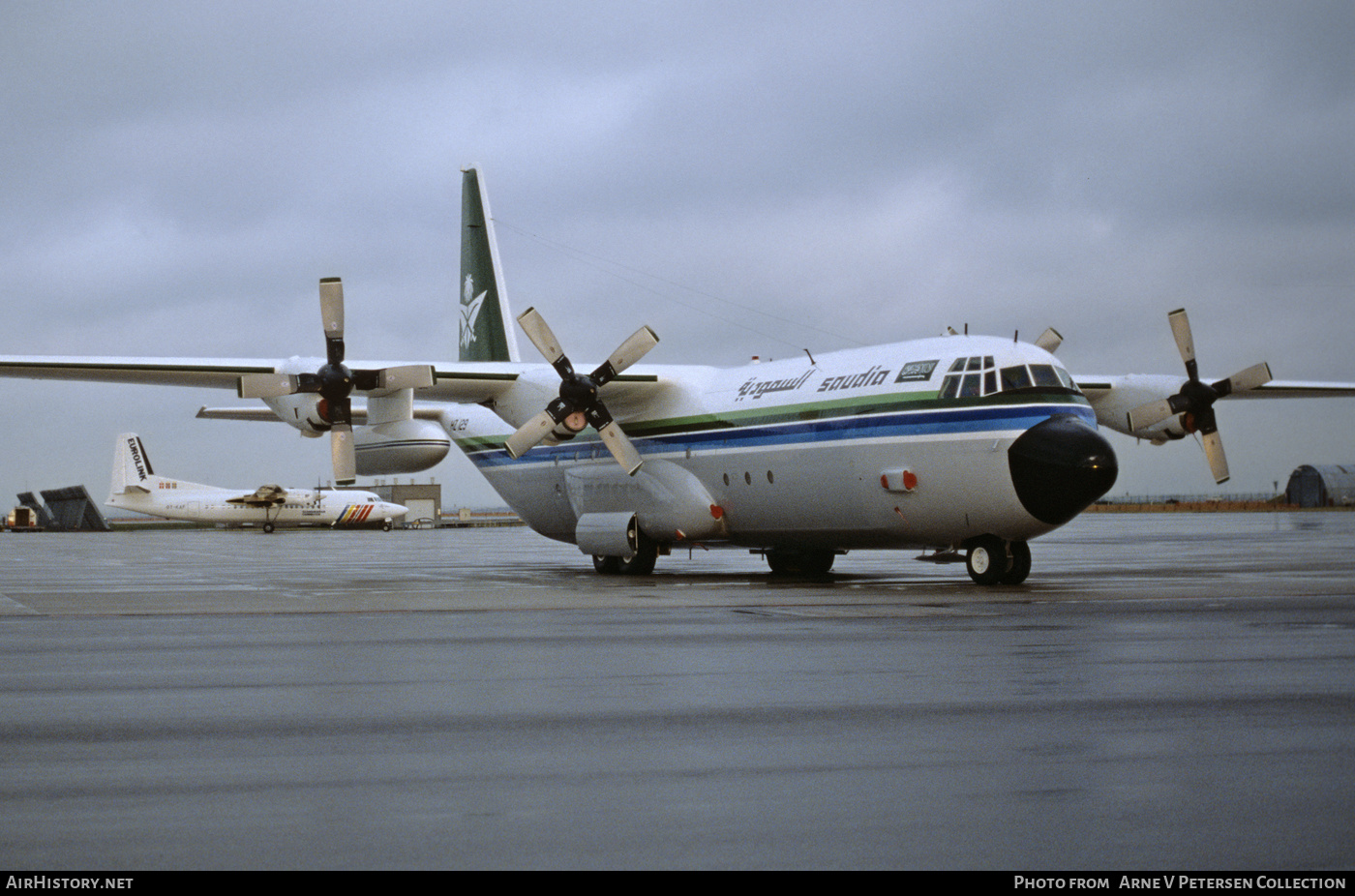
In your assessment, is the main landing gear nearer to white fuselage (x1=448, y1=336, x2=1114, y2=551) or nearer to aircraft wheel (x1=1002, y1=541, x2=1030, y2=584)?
aircraft wheel (x1=1002, y1=541, x2=1030, y2=584)

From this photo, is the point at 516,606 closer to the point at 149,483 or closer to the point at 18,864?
the point at 18,864

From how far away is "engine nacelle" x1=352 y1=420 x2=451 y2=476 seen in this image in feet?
89.7

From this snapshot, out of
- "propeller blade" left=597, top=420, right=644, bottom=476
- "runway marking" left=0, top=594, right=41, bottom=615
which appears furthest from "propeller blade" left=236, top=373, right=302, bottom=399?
"runway marking" left=0, top=594, right=41, bottom=615

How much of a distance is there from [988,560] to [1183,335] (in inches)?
338

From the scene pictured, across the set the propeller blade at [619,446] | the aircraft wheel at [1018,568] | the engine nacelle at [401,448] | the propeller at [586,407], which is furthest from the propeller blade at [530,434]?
the aircraft wheel at [1018,568]

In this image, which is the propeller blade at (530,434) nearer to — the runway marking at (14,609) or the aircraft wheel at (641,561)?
the aircraft wheel at (641,561)

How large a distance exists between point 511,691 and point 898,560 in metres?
26.5

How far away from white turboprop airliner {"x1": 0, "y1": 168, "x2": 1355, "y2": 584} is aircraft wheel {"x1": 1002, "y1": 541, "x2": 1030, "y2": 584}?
0.04 meters

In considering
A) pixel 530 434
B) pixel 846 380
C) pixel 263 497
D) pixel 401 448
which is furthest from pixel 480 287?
pixel 263 497

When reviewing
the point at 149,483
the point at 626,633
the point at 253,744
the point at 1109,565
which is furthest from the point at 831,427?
the point at 149,483

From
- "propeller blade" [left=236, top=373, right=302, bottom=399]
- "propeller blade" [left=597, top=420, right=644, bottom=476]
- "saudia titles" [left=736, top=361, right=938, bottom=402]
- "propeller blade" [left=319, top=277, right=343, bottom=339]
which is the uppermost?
"propeller blade" [left=319, top=277, right=343, bottom=339]

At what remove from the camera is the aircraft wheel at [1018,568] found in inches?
813

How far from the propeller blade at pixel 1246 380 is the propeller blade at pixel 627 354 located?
38.6ft
